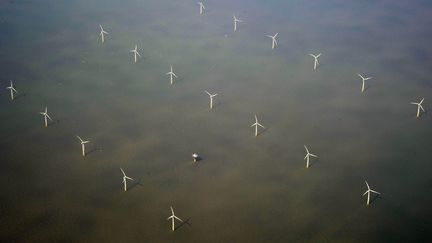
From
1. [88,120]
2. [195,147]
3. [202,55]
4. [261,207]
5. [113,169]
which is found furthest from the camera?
[202,55]

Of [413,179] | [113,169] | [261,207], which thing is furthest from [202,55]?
[413,179]

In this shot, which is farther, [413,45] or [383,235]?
[413,45]

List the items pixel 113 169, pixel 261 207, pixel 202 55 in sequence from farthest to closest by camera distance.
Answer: pixel 202 55, pixel 113 169, pixel 261 207

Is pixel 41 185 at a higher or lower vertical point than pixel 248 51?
lower

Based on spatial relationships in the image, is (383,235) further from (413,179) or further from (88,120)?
(88,120)

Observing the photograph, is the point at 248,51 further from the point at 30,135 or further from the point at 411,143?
the point at 30,135

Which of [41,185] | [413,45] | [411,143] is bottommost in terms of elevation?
[41,185]

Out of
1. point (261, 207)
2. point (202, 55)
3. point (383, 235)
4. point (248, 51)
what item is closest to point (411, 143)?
point (383, 235)
